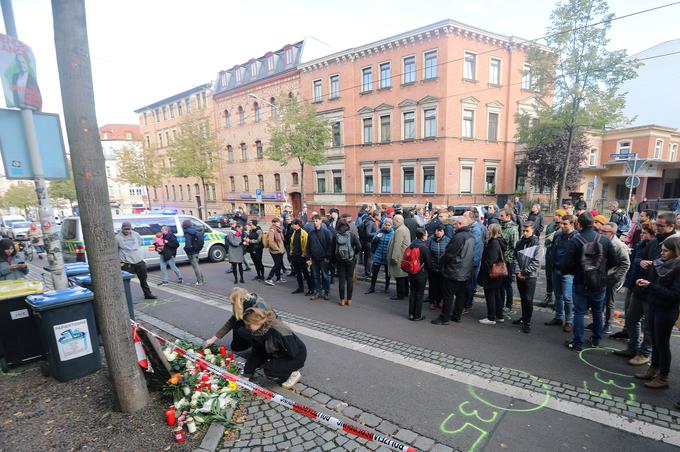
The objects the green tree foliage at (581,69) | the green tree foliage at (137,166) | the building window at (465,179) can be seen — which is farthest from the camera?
the green tree foliage at (137,166)

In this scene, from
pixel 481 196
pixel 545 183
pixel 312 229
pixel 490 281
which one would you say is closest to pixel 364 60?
pixel 481 196

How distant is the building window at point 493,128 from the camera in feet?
75.0

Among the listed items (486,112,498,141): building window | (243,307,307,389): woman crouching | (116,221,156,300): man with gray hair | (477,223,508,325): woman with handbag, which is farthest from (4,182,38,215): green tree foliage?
(477,223,508,325): woman with handbag

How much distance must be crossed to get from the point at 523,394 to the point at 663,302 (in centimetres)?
177

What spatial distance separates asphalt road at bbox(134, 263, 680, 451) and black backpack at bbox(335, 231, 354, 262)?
1040 mm

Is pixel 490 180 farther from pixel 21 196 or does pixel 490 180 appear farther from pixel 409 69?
pixel 21 196

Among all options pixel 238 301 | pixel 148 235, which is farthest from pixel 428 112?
pixel 238 301

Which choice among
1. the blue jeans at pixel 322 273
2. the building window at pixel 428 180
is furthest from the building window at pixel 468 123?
the blue jeans at pixel 322 273

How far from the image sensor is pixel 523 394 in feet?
12.5

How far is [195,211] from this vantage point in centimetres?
3928

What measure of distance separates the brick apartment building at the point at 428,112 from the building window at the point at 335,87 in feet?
0.23

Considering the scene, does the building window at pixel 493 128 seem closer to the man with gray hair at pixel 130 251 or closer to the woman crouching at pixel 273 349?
the man with gray hair at pixel 130 251

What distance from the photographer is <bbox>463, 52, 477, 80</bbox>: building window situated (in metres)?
21.3

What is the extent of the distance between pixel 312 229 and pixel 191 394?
4.53 metres
